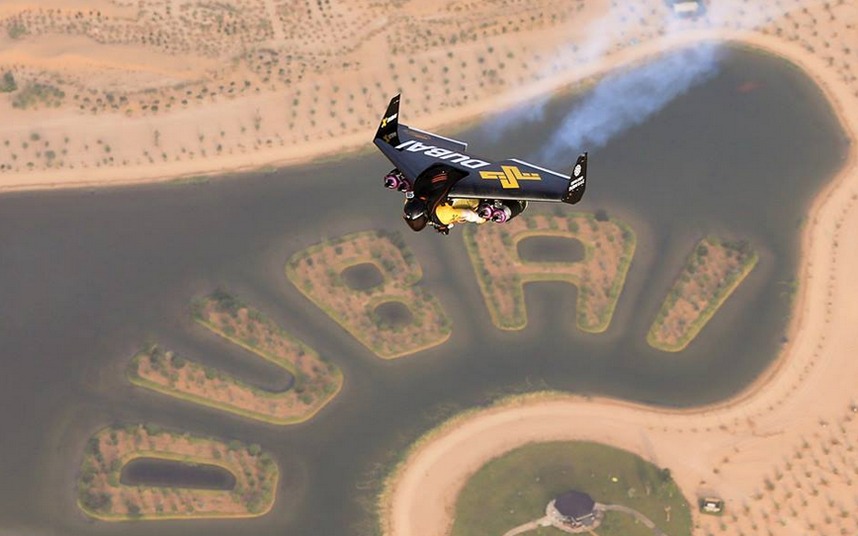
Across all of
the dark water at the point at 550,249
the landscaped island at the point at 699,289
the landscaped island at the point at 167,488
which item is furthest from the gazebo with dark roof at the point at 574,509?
the landscaped island at the point at 167,488

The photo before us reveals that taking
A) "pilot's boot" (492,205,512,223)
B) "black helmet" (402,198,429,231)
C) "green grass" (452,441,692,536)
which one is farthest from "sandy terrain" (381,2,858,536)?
"black helmet" (402,198,429,231)

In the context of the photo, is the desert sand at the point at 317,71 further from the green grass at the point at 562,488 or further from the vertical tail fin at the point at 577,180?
the vertical tail fin at the point at 577,180

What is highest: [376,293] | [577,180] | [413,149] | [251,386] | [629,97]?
[629,97]

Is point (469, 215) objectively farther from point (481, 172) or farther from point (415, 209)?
point (415, 209)

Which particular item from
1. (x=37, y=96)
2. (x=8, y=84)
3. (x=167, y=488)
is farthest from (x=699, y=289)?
(x=8, y=84)

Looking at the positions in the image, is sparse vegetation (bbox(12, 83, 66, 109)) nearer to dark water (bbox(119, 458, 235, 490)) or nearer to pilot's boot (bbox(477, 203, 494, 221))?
dark water (bbox(119, 458, 235, 490))

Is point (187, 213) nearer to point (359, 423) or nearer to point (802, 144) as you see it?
point (359, 423)

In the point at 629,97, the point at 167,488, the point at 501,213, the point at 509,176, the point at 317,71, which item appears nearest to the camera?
the point at 509,176
